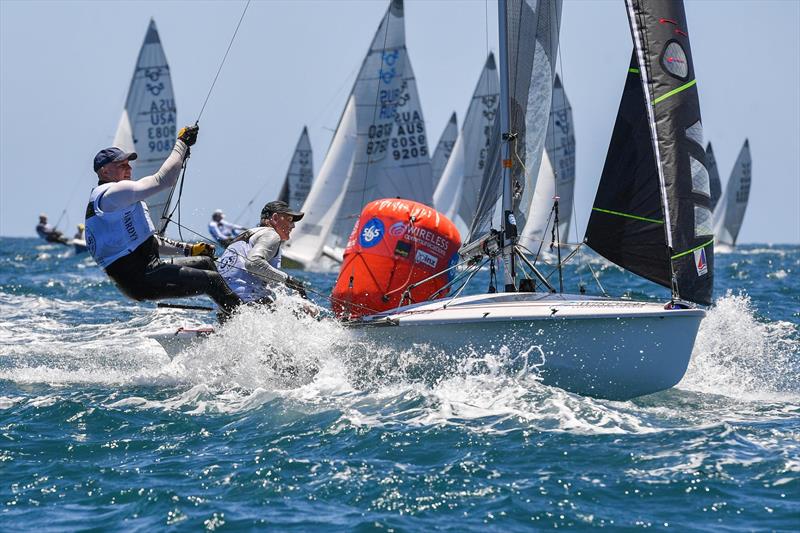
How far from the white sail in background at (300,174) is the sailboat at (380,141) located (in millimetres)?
9363

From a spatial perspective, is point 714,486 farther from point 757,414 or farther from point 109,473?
point 109,473

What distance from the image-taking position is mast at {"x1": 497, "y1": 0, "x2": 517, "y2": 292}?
25.8 ft

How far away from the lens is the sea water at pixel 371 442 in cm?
439

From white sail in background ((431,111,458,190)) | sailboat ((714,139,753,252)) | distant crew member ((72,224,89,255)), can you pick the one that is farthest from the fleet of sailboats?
sailboat ((714,139,753,252))

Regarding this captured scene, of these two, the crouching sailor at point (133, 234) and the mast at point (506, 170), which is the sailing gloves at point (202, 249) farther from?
the mast at point (506, 170)

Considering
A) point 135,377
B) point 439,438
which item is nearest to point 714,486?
point 439,438

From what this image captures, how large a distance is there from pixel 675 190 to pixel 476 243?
1635 mm

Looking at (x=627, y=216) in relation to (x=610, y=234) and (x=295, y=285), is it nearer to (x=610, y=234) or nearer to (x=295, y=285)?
(x=610, y=234)

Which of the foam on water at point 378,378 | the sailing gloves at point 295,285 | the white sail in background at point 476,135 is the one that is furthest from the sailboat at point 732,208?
the sailing gloves at point 295,285

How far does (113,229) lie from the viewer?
6977 mm

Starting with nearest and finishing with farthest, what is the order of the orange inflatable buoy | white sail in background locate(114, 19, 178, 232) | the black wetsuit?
1. the black wetsuit
2. the orange inflatable buoy
3. white sail in background locate(114, 19, 178, 232)

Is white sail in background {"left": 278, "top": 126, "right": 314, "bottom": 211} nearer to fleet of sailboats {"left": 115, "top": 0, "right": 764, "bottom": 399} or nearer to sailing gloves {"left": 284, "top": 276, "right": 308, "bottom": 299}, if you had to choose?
fleet of sailboats {"left": 115, "top": 0, "right": 764, "bottom": 399}

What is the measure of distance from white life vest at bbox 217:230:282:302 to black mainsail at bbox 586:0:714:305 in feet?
8.46

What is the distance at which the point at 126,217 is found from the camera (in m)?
6.98
